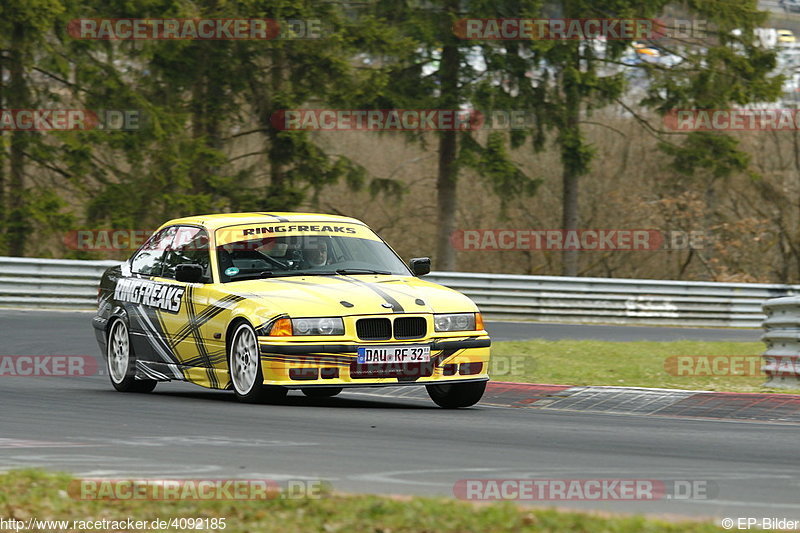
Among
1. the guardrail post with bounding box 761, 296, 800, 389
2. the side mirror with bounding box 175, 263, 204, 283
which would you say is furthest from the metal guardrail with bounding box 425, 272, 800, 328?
the side mirror with bounding box 175, 263, 204, 283

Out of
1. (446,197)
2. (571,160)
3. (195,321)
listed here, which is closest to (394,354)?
(195,321)

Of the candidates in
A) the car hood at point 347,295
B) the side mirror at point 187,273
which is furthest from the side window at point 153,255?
the car hood at point 347,295

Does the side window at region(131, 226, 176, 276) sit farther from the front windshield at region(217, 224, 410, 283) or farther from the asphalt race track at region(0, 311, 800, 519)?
the asphalt race track at region(0, 311, 800, 519)

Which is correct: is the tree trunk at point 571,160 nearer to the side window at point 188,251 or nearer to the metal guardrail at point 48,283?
the metal guardrail at point 48,283

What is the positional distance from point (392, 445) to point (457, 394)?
9.87 feet

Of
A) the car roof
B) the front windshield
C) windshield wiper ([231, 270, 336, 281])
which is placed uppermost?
the car roof

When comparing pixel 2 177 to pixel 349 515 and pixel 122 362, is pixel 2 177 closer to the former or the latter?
pixel 122 362

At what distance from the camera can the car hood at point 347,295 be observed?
1069cm

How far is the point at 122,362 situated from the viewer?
503 inches

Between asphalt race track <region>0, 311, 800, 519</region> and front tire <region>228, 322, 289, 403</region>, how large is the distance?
5.4 inches

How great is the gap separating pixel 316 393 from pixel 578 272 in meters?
25.9

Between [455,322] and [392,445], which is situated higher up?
[455,322]

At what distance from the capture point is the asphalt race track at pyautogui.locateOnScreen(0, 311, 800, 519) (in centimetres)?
724

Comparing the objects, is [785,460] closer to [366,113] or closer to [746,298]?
[746,298]
